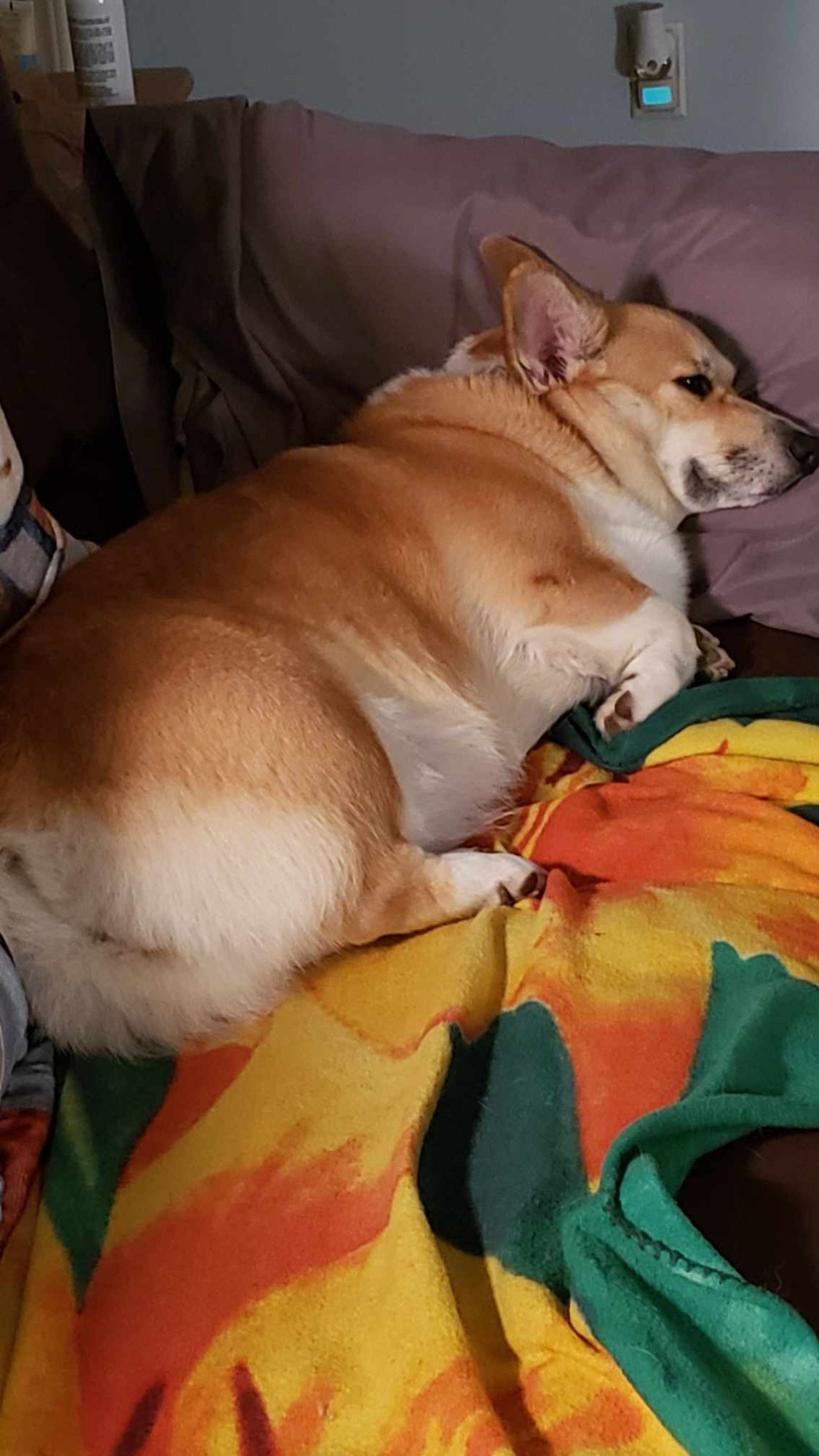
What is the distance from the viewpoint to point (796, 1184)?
92 cm

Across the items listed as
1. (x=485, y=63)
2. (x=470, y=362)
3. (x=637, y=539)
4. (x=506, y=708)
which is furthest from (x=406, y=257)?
(x=485, y=63)

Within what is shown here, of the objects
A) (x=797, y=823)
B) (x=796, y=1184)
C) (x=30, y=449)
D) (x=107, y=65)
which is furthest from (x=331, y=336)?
(x=796, y=1184)

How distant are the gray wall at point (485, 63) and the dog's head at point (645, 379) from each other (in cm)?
152

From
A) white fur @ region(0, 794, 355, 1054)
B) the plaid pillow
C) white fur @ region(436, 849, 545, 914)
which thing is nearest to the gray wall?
the plaid pillow

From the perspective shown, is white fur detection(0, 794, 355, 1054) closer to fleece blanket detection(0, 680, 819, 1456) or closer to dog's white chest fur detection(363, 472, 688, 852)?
fleece blanket detection(0, 680, 819, 1456)

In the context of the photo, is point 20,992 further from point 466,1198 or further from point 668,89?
point 668,89

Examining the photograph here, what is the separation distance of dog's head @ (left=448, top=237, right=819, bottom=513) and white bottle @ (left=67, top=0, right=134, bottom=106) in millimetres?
844

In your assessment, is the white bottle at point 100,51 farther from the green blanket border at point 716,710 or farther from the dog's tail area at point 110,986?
the dog's tail area at point 110,986

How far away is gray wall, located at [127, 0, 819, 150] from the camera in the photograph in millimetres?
2805

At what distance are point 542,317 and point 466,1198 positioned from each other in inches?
40.7

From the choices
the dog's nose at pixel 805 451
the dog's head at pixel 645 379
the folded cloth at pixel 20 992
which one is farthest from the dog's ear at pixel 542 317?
the folded cloth at pixel 20 992

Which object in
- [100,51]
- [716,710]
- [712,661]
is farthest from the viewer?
[100,51]

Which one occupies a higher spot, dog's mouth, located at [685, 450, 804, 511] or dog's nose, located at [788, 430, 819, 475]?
dog's nose, located at [788, 430, 819, 475]

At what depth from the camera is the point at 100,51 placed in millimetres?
2102
